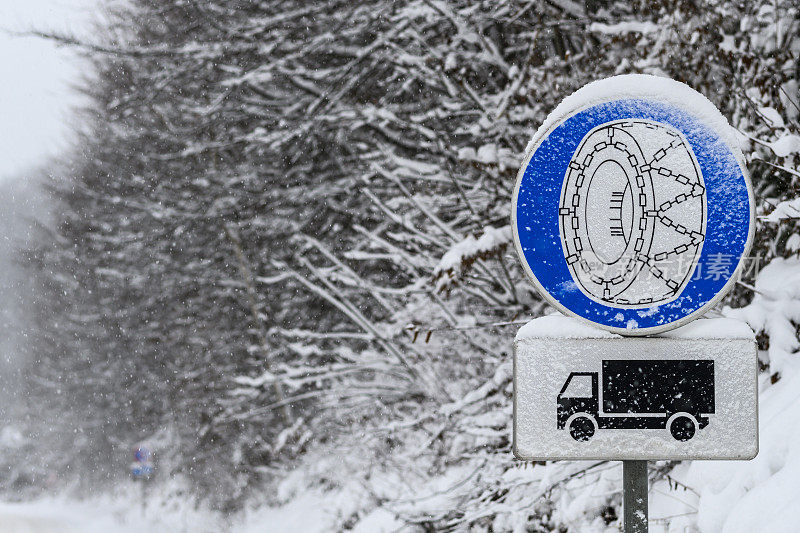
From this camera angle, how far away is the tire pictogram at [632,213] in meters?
2.01

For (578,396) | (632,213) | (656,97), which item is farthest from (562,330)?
(656,97)

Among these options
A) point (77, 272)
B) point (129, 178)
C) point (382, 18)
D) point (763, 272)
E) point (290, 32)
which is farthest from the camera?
point (77, 272)

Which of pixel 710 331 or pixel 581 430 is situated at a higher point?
pixel 710 331

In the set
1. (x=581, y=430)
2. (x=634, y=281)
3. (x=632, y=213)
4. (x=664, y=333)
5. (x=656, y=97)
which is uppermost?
(x=656, y=97)

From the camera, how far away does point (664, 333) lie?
6.61 feet

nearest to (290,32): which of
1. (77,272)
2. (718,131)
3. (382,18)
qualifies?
(382,18)

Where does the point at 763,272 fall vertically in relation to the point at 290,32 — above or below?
below

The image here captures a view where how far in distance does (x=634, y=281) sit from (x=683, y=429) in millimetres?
318

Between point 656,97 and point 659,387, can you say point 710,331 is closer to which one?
point 659,387

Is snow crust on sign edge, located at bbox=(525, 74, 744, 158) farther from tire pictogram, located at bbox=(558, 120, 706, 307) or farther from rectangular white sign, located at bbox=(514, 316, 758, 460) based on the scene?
rectangular white sign, located at bbox=(514, 316, 758, 460)

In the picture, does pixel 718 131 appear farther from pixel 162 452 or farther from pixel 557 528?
pixel 162 452

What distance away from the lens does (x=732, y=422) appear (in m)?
1.98

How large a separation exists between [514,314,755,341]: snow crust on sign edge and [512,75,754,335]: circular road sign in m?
0.02

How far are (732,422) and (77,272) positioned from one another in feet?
100
